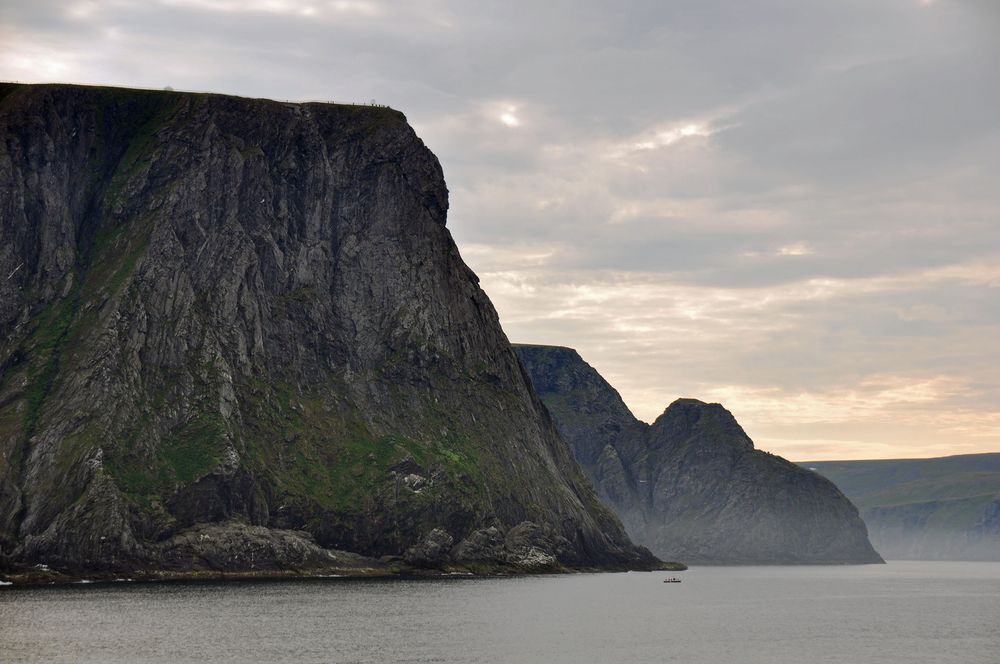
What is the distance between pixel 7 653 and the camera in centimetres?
10831

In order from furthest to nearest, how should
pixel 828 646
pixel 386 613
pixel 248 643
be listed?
pixel 386 613 < pixel 828 646 < pixel 248 643

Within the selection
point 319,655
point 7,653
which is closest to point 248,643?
point 319,655

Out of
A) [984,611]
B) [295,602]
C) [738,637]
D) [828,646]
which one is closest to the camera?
[828,646]

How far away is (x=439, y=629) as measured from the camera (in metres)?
140

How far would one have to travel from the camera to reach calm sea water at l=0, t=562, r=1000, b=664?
386 feet

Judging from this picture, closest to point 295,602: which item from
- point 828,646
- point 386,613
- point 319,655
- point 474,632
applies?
point 386,613

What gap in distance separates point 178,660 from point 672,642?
182ft

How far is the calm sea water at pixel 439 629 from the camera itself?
118 m

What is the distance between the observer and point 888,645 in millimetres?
135375

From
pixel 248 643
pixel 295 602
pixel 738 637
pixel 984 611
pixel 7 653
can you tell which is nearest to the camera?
pixel 7 653

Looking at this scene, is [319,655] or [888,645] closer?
[319,655]

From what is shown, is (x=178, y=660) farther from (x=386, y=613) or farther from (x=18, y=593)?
(x=18, y=593)

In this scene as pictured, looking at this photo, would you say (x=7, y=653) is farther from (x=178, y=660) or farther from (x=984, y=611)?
(x=984, y=611)

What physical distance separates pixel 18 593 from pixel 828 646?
11261 centimetres
